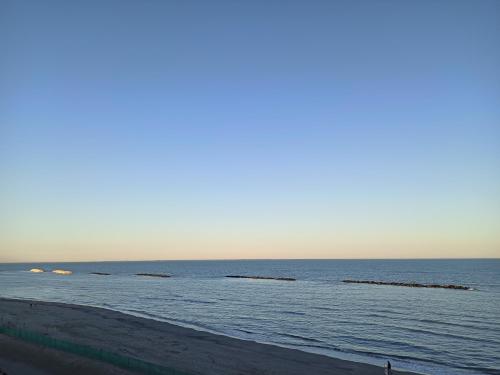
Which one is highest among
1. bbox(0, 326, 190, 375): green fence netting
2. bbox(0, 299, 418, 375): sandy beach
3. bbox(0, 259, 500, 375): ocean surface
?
bbox(0, 326, 190, 375): green fence netting

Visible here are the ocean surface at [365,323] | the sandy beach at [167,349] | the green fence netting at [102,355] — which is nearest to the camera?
the green fence netting at [102,355]

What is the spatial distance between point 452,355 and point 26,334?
29.2 metres

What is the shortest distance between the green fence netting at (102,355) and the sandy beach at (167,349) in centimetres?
52

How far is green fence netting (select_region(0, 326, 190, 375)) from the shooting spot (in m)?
19.2

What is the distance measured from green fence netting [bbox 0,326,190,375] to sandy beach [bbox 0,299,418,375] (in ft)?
1.72

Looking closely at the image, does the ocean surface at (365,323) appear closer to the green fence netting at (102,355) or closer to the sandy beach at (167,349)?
the sandy beach at (167,349)

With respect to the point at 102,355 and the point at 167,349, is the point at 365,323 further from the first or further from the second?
the point at 102,355

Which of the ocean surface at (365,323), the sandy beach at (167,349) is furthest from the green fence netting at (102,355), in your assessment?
the ocean surface at (365,323)

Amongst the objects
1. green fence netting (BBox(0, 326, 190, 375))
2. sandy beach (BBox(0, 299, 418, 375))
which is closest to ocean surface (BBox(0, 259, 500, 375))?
sandy beach (BBox(0, 299, 418, 375))

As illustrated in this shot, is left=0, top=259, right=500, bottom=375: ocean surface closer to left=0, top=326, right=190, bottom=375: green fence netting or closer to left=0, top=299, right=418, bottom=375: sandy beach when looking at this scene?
left=0, top=299, right=418, bottom=375: sandy beach

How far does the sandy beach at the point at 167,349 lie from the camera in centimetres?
2475

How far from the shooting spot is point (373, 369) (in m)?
26.0

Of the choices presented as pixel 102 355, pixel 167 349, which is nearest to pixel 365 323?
pixel 167 349

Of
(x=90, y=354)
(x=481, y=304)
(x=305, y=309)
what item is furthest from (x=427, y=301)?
(x=90, y=354)
